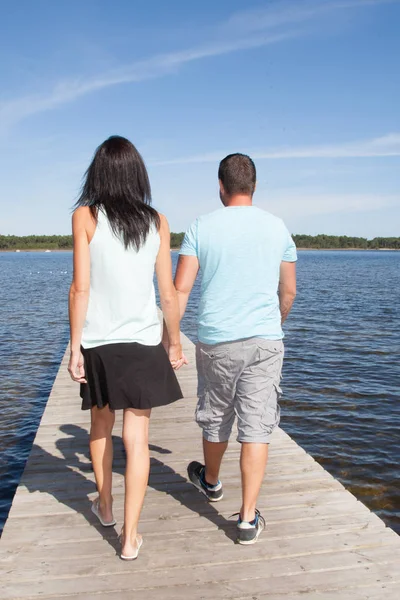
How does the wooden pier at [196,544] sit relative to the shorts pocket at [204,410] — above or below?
below

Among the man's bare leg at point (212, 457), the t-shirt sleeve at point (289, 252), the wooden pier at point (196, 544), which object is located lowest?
the wooden pier at point (196, 544)

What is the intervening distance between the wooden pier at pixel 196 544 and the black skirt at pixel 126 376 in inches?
36.4

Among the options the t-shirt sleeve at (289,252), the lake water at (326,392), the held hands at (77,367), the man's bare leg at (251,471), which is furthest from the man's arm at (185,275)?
the lake water at (326,392)

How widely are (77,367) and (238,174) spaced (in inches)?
56.4

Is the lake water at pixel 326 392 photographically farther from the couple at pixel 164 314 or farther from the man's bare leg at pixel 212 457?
the couple at pixel 164 314

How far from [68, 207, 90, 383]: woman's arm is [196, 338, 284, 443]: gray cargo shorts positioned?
79cm

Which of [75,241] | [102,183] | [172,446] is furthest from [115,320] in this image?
[172,446]

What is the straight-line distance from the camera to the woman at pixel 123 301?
295cm

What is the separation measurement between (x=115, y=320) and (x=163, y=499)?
1.69 m

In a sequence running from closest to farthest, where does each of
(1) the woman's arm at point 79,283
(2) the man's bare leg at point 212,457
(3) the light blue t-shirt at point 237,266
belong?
(1) the woman's arm at point 79,283 < (3) the light blue t-shirt at point 237,266 < (2) the man's bare leg at point 212,457

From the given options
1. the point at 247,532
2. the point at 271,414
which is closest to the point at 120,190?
the point at 271,414

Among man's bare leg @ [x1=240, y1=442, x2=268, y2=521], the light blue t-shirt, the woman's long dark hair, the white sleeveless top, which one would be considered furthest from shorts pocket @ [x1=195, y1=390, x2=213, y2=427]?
the woman's long dark hair

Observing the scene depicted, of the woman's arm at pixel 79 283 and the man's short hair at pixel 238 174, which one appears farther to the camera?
the man's short hair at pixel 238 174

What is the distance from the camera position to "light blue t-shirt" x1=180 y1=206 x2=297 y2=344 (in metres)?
3.22
